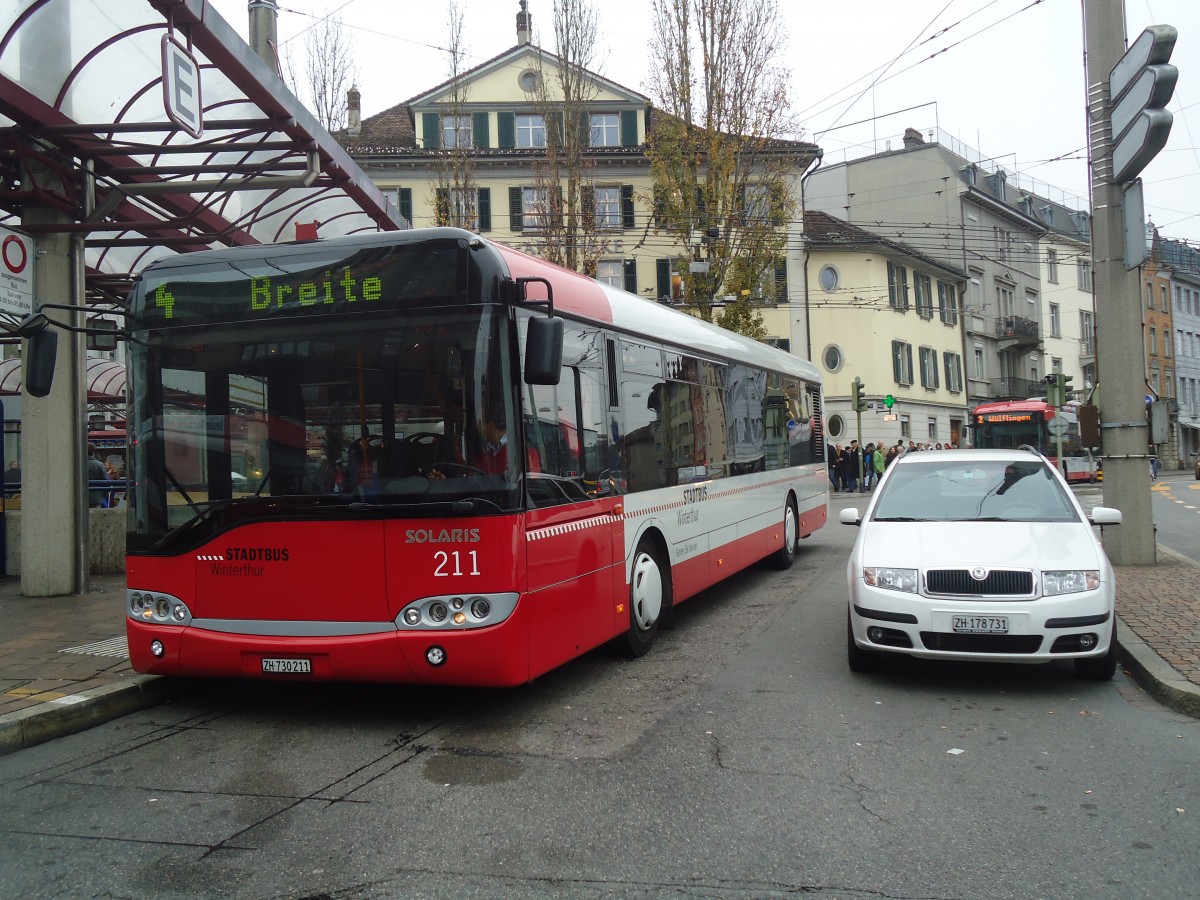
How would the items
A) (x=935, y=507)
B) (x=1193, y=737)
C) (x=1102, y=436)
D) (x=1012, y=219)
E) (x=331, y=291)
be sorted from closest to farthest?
(x=1193, y=737), (x=331, y=291), (x=935, y=507), (x=1102, y=436), (x=1012, y=219)

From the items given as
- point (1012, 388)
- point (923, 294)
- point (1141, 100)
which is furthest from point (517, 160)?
point (1012, 388)

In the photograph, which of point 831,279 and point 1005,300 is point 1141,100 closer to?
point 831,279

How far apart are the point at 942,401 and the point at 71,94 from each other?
4638 cm

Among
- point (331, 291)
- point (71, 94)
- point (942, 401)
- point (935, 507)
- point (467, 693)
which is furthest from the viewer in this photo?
point (942, 401)

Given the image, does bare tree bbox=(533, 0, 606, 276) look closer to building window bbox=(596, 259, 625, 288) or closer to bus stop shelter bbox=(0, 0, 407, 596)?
building window bbox=(596, 259, 625, 288)

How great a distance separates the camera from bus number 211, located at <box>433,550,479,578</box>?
5.79 meters

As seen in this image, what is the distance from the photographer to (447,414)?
5.82m

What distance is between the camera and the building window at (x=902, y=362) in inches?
1799

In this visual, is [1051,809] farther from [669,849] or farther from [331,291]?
[331,291]

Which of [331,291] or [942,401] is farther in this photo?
[942,401]

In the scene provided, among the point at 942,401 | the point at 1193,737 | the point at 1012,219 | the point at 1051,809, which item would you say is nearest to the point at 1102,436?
the point at 1193,737

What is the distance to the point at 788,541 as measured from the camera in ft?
46.0

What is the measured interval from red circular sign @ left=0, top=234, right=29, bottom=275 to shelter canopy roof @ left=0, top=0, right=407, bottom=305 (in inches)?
8.0

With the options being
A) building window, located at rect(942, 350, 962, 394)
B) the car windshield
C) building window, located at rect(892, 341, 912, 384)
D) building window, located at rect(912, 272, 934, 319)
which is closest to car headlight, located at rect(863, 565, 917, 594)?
the car windshield
